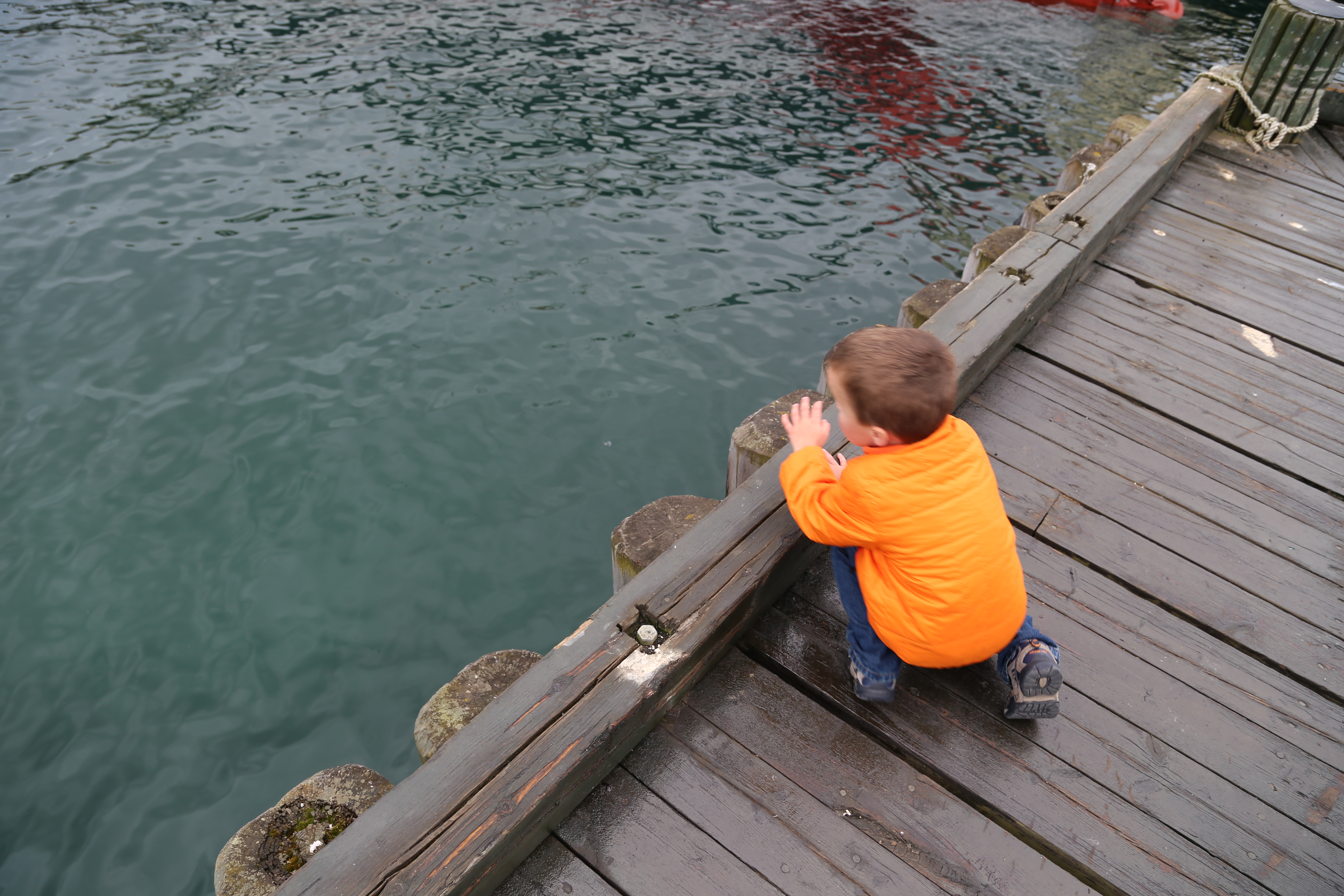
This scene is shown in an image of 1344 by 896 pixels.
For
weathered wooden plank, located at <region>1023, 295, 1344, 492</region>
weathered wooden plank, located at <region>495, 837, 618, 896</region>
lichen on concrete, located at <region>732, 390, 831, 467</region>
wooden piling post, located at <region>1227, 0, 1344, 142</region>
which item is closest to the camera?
weathered wooden plank, located at <region>495, 837, 618, 896</region>

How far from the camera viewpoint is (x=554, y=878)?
6.22 feet

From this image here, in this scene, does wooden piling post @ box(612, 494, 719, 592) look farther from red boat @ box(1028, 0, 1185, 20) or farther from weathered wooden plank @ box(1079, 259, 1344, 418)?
red boat @ box(1028, 0, 1185, 20)

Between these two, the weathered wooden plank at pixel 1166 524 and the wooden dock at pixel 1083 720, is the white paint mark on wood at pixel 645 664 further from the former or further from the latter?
the weathered wooden plank at pixel 1166 524

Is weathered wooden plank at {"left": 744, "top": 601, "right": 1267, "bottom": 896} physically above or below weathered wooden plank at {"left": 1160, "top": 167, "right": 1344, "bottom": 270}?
below

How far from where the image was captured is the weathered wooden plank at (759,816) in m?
1.91

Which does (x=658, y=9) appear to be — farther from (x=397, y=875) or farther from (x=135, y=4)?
(x=397, y=875)

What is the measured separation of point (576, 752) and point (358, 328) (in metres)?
5.26

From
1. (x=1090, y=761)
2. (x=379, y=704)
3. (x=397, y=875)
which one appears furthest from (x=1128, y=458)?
(x=379, y=704)

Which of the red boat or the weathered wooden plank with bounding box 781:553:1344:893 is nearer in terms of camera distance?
the weathered wooden plank with bounding box 781:553:1344:893

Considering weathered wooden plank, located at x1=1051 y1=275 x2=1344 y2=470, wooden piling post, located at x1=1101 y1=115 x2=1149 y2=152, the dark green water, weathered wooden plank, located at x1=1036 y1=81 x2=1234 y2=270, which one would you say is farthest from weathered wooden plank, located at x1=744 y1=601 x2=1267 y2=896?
wooden piling post, located at x1=1101 y1=115 x2=1149 y2=152

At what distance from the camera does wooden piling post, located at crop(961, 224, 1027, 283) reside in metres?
5.10

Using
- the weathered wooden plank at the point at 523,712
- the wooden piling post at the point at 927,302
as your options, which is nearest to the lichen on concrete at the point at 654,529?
the weathered wooden plank at the point at 523,712

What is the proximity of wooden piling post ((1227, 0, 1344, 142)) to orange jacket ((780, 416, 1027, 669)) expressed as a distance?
6276 mm

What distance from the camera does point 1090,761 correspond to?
2.16 m
